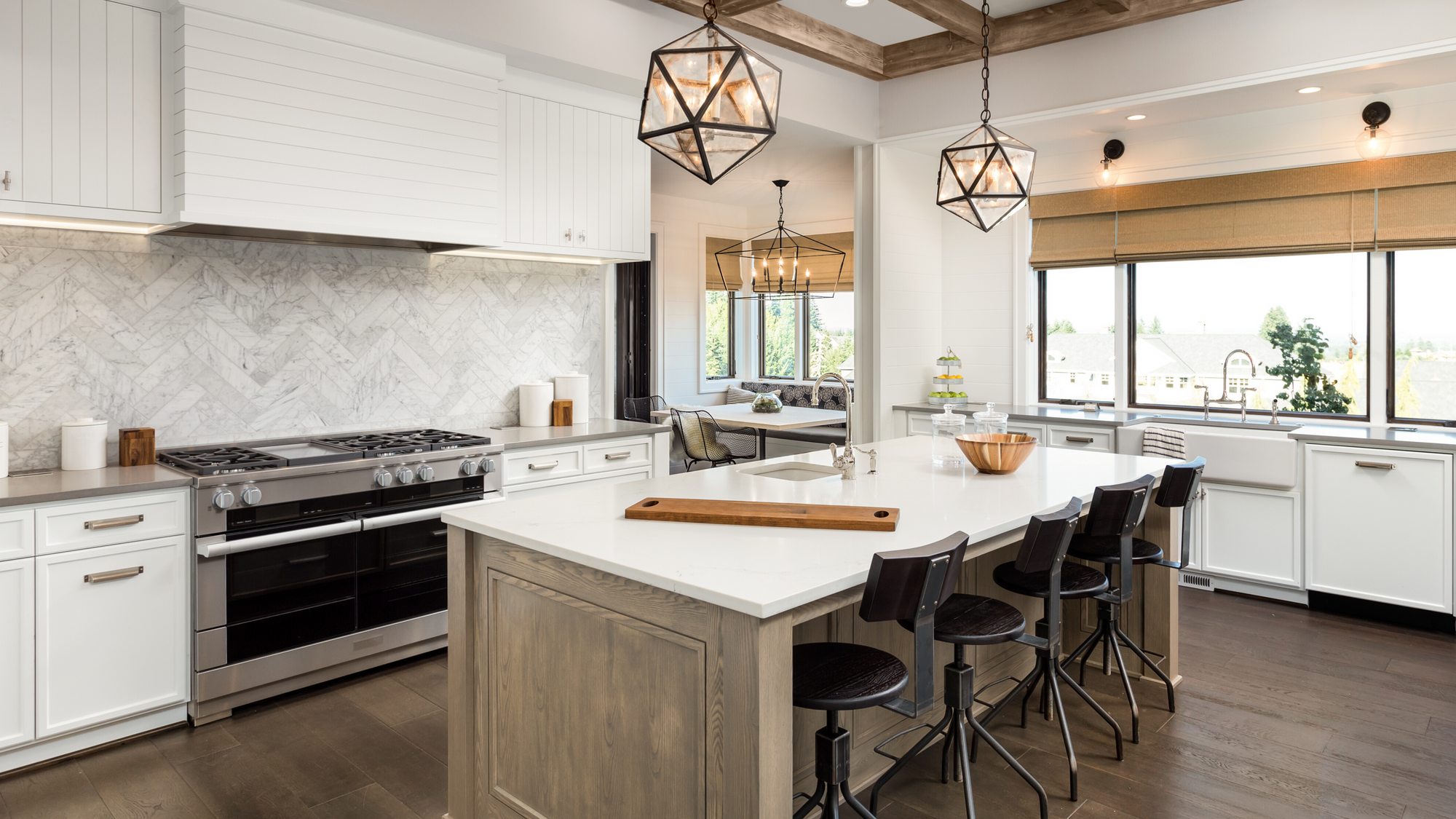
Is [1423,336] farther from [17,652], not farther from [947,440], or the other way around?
[17,652]

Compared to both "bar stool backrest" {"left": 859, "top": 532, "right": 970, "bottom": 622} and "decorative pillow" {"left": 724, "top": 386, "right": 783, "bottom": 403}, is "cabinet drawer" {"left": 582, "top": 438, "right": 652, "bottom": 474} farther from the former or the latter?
"decorative pillow" {"left": 724, "top": 386, "right": 783, "bottom": 403}

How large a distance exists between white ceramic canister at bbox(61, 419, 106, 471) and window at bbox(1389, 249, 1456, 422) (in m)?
6.24

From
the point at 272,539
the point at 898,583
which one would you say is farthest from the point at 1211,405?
the point at 272,539

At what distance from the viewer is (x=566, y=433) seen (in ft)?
14.5

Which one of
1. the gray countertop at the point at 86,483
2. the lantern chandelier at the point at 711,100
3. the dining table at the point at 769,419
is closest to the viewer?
the lantern chandelier at the point at 711,100

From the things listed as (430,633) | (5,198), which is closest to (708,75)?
(5,198)

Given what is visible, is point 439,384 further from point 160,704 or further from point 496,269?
point 160,704

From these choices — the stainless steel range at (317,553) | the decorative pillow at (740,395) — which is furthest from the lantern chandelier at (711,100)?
the decorative pillow at (740,395)

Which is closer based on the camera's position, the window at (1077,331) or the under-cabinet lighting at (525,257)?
the under-cabinet lighting at (525,257)

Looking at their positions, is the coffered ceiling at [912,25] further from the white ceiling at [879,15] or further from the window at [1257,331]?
the window at [1257,331]

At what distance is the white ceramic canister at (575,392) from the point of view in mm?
4824

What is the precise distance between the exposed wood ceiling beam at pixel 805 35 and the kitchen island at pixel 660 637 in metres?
2.76

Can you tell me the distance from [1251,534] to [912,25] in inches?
137

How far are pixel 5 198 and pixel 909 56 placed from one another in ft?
15.3
